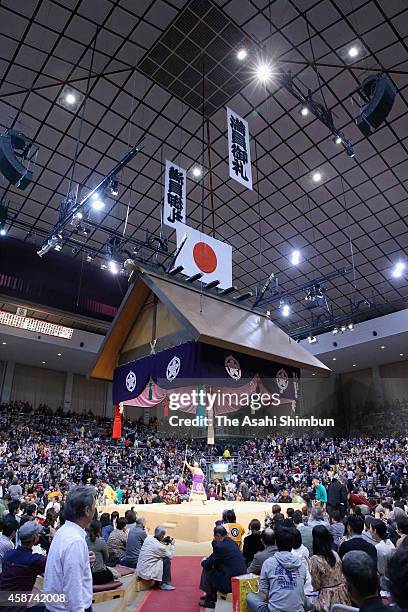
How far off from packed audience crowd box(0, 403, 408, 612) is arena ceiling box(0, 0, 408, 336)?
5524mm

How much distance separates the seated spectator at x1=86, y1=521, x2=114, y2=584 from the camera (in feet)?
9.53

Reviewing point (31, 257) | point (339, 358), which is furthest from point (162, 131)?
point (339, 358)

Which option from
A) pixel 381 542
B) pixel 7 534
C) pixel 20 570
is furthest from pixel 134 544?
pixel 381 542

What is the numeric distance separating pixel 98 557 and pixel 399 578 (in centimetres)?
265

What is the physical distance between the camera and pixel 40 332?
13.5 metres

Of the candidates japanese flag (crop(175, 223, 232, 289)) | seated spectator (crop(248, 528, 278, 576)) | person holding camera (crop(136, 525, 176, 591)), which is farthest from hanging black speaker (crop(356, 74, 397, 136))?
person holding camera (crop(136, 525, 176, 591))

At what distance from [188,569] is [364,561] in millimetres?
3609

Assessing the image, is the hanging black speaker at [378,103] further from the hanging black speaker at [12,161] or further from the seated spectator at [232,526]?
the seated spectator at [232,526]

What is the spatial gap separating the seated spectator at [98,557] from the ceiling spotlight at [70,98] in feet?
25.2

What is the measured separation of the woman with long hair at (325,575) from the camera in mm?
2115

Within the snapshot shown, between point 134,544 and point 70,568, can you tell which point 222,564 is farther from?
point 70,568

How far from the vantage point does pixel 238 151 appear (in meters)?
6.66

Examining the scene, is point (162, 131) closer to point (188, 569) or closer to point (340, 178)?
point (340, 178)

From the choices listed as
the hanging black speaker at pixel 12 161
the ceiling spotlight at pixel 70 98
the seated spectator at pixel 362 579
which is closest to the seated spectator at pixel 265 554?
the seated spectator at pixel 362 579
